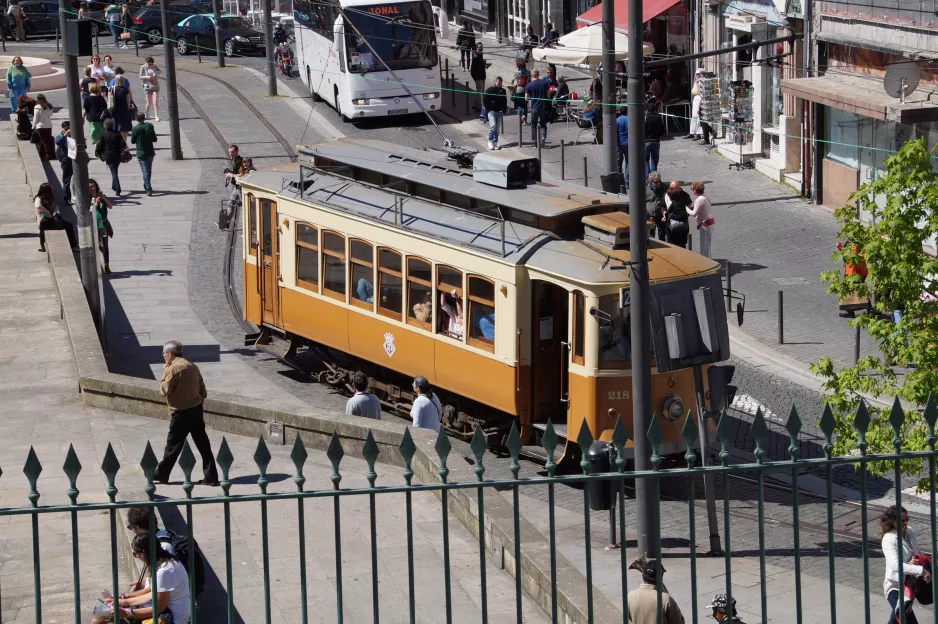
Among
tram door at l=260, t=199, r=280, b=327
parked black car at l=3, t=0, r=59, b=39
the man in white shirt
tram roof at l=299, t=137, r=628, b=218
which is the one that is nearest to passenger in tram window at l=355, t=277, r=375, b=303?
tram roof at l=299, t=137, r=628, b=218

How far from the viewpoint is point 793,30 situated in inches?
1177

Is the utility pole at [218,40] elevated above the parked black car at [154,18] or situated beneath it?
situated beneath

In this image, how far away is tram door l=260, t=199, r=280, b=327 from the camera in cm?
2069

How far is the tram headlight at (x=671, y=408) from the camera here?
15625 mm

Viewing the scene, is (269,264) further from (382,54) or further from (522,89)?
(382,54)

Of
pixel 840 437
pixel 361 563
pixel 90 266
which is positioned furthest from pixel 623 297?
pixel 90 266

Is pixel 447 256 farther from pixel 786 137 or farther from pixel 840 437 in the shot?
pixel 786 137

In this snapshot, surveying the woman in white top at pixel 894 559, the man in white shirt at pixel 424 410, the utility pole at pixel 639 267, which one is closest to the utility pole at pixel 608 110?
the man in white shirt at pixel 424 410

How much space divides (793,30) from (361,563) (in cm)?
2150

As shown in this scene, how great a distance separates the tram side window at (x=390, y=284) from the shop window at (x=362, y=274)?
176 mm

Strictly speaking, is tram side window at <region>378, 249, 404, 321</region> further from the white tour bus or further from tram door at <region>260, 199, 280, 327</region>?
the white tour bus

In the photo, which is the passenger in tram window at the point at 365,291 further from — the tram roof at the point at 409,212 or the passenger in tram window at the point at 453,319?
the passenger in tram window at the point at 453,319

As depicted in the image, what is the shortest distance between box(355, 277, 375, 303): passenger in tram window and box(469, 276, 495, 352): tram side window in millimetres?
→ 2084

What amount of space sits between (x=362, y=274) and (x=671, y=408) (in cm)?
487
